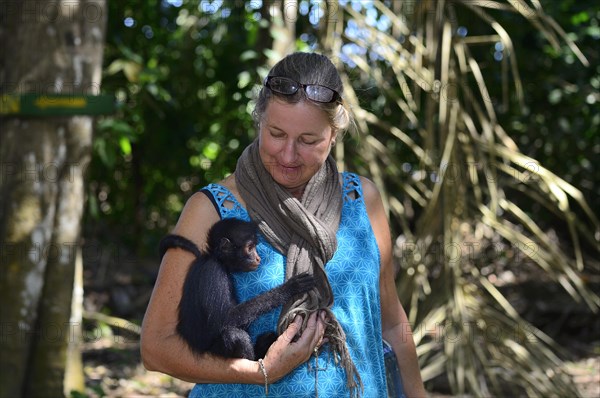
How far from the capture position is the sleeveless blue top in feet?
5.69

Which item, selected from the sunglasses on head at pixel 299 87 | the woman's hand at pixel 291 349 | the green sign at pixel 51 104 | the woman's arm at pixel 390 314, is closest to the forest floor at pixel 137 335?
the green sign at pixel 51 104

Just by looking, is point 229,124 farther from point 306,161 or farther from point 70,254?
point 306,161

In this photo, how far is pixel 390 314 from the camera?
6.61ft

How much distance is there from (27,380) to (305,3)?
223 centimetres

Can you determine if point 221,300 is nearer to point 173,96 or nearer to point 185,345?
point 185,345

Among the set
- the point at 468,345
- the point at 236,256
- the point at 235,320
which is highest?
the point at 236,256

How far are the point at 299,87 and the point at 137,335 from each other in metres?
3.70

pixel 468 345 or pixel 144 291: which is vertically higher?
pixel 468 345

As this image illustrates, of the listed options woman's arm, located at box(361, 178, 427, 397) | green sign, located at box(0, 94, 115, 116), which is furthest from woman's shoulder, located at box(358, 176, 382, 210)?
green sign, located at box(0, 94, 115, 116)

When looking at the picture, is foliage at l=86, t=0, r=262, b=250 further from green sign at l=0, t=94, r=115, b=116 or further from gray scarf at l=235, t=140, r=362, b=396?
gray scarf at l=235, t=140, r=362, b=396

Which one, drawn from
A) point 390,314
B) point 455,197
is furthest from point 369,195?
point 455,197

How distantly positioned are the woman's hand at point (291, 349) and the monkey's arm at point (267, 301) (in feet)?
0.17

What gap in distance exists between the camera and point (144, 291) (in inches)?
247

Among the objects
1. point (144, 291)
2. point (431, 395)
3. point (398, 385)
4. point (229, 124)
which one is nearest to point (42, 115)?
point (229, 124)
